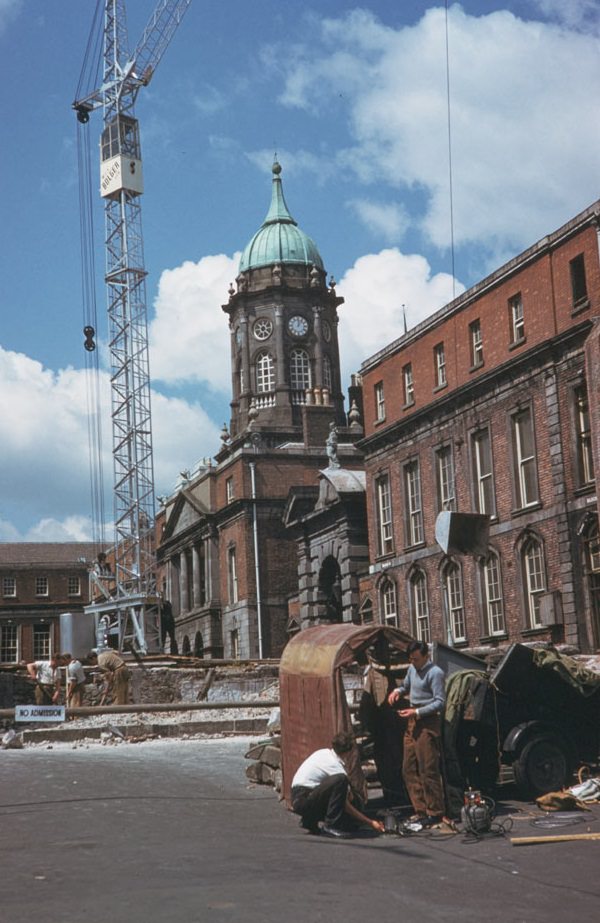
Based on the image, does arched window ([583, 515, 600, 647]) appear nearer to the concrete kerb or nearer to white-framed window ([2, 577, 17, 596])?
the concrete kerb

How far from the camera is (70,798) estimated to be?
1598 centimetres

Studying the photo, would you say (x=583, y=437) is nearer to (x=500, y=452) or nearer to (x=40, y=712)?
(x=500, y=452)

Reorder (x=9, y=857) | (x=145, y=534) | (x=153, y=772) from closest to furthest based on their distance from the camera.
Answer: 1. (x=9, y=857)
2. (x=153, y=772)
3. (x=145, y=534)

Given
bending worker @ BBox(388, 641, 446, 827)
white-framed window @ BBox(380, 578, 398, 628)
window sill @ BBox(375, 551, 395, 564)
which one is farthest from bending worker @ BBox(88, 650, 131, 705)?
bending worker @ BBox(388, 641, 446, 827)

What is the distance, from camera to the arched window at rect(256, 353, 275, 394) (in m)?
Answer: 80.3

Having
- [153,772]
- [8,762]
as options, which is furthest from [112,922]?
[8,762]

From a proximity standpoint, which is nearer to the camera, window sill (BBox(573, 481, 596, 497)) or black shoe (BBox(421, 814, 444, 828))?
black shoe (BBox(421, 814, 444, 828))

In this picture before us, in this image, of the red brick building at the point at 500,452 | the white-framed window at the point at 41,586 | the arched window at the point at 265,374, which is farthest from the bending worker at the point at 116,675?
the white-framed window at the point at 41,586

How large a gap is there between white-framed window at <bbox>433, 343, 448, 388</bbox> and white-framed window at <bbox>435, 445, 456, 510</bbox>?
2.20m

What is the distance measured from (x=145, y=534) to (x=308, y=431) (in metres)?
13.1

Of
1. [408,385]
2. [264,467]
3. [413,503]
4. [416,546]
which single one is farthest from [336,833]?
[264,467]

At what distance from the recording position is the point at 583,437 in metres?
33.3

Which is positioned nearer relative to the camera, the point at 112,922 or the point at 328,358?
the point at 112,922

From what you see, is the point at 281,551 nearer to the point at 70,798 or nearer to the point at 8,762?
the point at 8,762
